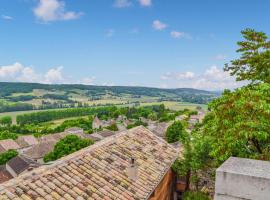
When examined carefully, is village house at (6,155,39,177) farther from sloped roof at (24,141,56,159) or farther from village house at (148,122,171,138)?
village house at (148,122,171,138)

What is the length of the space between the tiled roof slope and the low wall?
26.3 feet

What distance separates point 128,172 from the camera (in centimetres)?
1366

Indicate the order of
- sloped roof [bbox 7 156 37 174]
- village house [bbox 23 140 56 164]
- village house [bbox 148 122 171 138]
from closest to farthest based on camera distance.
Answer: sloped roof [bbox 7 156 37 174] → village house [bbox 23 140 56 164] → village house [bbox 148 122 171 138]

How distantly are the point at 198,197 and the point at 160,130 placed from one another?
7538cm

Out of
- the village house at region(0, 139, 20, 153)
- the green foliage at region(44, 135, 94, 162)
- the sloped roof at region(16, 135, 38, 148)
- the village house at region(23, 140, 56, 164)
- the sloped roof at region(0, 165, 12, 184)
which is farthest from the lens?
the sloped roof at region(16, 135, 38, 148)

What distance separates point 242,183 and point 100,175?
10274 mm

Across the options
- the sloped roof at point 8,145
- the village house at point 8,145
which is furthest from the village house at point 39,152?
the sloped roof at point 8,145

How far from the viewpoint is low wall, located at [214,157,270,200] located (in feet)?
10.8

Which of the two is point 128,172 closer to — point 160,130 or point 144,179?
point 144,179

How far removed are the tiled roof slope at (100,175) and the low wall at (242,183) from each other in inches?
315

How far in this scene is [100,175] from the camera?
12984 millimetres

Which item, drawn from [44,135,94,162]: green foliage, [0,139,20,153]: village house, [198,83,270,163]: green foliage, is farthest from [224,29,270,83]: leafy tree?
[0,139,20,153]: village house

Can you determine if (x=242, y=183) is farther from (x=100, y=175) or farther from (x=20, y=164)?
(x=20, y=164)

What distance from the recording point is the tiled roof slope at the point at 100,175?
10469 mm
